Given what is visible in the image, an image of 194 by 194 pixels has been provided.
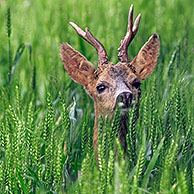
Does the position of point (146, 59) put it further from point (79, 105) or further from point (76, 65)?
point (79, 105)

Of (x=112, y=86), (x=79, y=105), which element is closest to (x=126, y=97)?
(x=112, y=86)

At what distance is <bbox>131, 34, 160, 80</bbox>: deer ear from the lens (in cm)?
351

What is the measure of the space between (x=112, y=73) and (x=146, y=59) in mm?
324

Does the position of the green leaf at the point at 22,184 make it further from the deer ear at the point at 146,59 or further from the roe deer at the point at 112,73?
the deer ear at the point at 146,59

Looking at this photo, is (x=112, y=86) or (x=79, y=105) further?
(x=79, y=105)

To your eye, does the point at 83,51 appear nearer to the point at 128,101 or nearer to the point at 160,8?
the point at 160,8

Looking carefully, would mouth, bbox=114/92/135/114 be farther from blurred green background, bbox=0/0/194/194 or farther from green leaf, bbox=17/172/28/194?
green leaf, bbox=17/172/28/194

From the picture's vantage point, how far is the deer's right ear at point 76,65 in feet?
11.5

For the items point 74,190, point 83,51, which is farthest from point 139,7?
point 74,190

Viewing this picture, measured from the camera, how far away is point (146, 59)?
354cm

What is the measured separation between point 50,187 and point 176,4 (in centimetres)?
419

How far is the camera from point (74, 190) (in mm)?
2830

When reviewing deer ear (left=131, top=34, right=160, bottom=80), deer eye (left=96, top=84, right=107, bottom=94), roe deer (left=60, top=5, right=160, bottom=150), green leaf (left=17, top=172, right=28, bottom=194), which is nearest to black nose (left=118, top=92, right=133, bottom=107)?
roe deer (left=60, top=5, right=160, bottom=150)

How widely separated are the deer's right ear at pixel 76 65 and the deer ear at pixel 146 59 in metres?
0.28
